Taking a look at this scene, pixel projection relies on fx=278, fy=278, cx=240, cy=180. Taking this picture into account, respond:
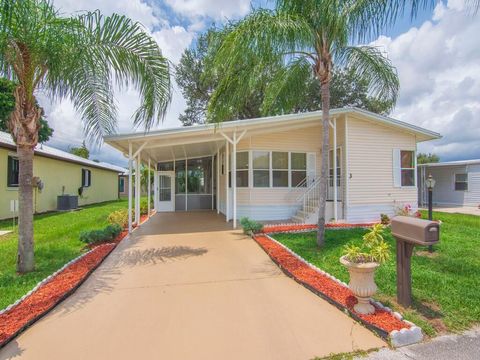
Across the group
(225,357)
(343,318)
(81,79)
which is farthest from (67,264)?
(343,318)

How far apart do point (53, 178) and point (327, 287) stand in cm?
1608

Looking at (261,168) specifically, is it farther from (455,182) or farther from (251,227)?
(455,182)

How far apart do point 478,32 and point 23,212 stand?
313 inches

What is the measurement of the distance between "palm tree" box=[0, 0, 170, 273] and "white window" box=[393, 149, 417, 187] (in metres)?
9.21

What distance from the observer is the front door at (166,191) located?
1532cm

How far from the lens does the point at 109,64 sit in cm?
541

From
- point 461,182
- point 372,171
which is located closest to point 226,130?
point 372,171

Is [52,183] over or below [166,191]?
over

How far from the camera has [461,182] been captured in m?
17.5

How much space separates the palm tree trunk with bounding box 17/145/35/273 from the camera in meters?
4.96

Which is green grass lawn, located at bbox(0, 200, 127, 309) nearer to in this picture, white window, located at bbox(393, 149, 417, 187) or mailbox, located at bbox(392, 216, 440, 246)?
mailbox, located at bbox(392, 216, 440, 246)

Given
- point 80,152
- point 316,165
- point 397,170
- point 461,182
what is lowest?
point 461,182

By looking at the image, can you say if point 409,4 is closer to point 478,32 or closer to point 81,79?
point 478,32

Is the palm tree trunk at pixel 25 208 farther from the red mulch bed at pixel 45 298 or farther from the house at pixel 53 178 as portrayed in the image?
the house at pixel 53 178
